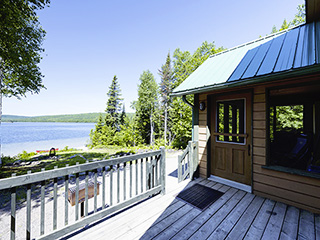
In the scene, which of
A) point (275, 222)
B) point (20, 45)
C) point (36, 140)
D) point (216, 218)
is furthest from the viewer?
point (36, 140)

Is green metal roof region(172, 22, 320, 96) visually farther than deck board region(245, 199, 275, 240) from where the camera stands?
Yes

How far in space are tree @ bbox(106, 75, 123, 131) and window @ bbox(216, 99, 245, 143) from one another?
19.8 m

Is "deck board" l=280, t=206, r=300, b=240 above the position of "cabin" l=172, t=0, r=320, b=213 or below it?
below

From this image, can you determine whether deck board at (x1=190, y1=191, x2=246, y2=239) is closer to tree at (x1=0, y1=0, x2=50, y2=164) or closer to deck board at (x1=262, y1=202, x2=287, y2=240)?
deck board at (x1=262, y1=202, x2=287, y2=240)

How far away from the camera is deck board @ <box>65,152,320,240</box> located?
186cm

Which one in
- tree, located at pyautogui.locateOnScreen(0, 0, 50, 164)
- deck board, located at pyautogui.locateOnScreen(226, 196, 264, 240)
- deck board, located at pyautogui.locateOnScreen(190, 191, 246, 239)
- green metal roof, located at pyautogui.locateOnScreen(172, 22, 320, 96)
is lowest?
deck board, located at pyautogui.locateOnScreen(190, 191, 246, 239)

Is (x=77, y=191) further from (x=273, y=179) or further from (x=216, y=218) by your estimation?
(x=273, y=179)

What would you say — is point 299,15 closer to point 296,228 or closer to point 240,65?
point 240,65

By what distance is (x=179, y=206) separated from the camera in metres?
2.54

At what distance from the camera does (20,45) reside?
6332 millimetres

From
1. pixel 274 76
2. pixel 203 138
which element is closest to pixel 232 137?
pixel 203 138

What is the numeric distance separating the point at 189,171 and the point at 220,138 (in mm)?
1220

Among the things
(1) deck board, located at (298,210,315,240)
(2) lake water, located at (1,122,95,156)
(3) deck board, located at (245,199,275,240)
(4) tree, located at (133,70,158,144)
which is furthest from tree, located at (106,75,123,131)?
(1) deck board, located at (298,210,315,240)

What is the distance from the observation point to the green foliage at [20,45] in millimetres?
4496
